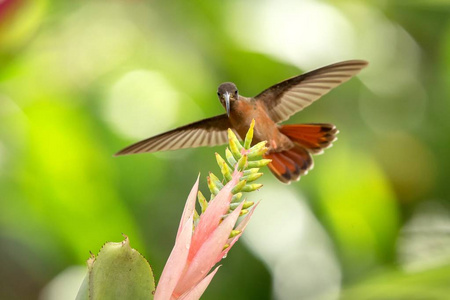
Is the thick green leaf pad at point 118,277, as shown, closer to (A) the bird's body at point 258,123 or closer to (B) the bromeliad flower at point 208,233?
(B) the bromeliad flower at point 208,233

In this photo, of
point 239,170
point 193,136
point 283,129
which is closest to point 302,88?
point 283,129

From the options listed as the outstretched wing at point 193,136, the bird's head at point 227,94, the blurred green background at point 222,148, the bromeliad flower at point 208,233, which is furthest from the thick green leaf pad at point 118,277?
the blurred green background at point 222,148

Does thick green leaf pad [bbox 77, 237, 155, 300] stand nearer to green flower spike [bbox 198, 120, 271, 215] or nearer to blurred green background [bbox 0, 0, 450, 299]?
green flower spike [bbox 198, 120, 271, 215]

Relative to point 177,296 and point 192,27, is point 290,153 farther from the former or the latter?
point 192,27

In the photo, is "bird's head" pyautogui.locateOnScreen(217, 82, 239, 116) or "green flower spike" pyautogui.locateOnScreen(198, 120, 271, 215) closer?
"green flower spike" pyautogui.locateOnScreen(198, 120, 271, 215)

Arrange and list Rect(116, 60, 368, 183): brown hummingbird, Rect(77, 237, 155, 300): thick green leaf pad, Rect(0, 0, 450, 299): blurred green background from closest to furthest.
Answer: Rect(77, 237, 155, 300): thick green leaf pad < Rect(116, 60, 368, 183): brown hummingbird < Rect(0, 0, 450, 299): blurred green background

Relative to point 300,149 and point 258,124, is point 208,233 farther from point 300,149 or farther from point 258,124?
point 300,149

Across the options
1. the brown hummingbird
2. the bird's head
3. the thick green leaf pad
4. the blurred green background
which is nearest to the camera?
the thick green leaf pad

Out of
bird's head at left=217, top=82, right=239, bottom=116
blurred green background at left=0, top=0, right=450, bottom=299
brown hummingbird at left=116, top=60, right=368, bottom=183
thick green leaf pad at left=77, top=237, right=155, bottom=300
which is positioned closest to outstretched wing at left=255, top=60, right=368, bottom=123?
brown hummingbird at left=116, top=60, right=368, bottom=183
